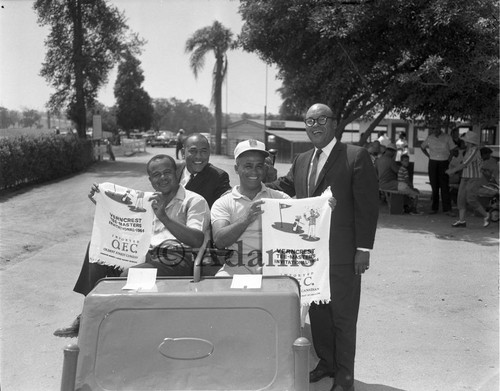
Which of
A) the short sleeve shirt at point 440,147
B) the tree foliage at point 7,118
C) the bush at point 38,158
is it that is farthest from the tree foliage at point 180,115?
the short sleeve shirt at point 440,147

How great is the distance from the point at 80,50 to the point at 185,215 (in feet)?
79.8

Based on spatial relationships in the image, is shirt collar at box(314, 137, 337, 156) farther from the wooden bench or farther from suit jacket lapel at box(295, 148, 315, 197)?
the wooden bench

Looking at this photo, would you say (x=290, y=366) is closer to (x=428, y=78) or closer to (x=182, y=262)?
(x=182, y=262)

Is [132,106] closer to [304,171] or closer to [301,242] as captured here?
[304,171]

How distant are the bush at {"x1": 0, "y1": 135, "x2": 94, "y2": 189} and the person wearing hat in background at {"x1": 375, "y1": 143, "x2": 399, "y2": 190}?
8626mm

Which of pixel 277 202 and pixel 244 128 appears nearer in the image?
pixel 277 202

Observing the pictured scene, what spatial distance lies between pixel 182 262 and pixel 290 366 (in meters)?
1.56

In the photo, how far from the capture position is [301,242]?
12.3ft

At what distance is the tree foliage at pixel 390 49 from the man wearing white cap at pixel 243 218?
7.57 metres

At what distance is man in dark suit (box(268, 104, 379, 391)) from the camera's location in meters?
4.18

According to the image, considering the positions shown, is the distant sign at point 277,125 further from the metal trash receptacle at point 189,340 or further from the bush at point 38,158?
the metal trash receptacle at point 189,340

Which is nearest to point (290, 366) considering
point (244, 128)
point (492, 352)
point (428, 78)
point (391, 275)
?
point (492, 352)

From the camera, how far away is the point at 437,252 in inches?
367

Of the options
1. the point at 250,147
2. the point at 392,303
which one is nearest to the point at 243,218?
the point at 250,147
